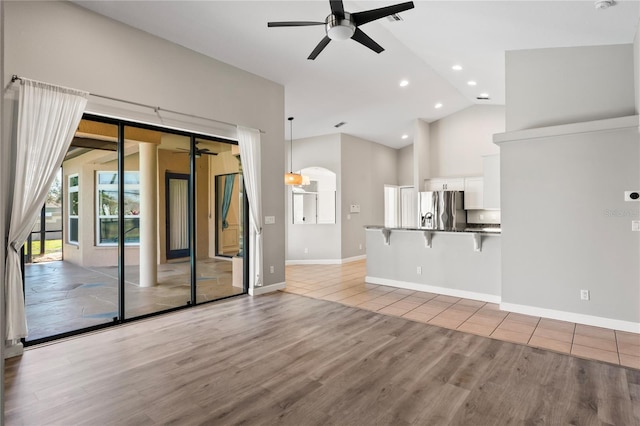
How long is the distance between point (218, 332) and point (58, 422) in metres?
1.69

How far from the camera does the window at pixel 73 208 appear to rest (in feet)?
14.4

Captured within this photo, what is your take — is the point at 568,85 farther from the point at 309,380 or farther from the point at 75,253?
the point at 75,253

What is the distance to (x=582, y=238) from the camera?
4.06m

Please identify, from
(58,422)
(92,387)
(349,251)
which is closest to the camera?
(58,422)

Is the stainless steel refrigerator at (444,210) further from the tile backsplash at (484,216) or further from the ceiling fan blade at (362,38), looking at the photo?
the ceiling fan blade at (362,38)

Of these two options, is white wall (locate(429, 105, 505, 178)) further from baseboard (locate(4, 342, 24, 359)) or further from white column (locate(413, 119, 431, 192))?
baseboard (locate(4, 342, 24, 359))

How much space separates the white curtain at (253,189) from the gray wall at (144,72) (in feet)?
0.58

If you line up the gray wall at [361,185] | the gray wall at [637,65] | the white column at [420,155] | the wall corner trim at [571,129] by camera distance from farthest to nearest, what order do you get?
the gray wall at [361,185] → the white column at [420,155] → the wall corner trim at [571,129] → the gray wall at [637,65]

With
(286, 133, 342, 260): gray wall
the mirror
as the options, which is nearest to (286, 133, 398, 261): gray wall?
(286, 133, 342, 260): gray wall

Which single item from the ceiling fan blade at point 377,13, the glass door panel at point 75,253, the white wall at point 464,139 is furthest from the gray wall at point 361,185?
the ceiling fan blade at point 377,13

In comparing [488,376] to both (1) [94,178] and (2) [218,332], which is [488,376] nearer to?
(2) [218,332]

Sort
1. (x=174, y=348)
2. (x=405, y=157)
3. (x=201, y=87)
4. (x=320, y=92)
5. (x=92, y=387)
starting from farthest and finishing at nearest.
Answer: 1. (x=405, y=157)
2. (x=320, y=92)
3. (x=201, y=87)
4. (x=174, y=348)
5. (x=92, y=387)

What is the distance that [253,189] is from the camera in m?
5.35

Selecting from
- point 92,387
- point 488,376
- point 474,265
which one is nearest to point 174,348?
point 92,387
